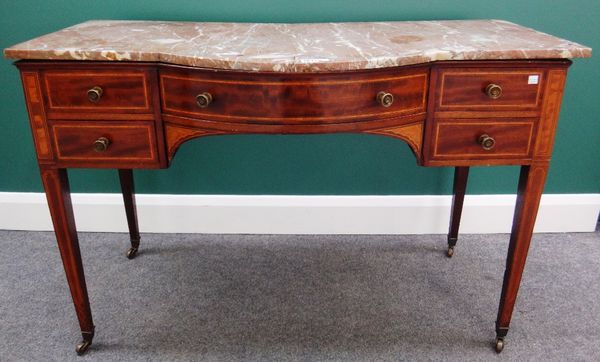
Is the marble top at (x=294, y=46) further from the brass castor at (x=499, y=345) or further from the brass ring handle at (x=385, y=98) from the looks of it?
the brass castor at (x=499, y=345)

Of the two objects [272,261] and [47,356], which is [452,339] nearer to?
[272,261]

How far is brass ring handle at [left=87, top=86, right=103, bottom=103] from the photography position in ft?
4.35

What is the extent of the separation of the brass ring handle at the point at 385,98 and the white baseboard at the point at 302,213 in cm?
88

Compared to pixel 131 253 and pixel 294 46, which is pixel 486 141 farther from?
pixel 131 253

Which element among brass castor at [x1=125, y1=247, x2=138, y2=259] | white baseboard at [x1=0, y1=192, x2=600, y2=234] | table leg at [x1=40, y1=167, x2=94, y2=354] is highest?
table leg at [x1=40, y1=167, x2=94, y2=354]

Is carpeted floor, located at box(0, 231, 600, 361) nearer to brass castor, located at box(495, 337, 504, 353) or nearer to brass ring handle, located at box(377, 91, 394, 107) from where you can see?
brass castor, located at box(495, 337, 504, 353)

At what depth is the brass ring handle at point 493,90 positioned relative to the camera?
52.6 inches

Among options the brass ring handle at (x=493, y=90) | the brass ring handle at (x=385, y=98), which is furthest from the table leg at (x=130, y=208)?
the brass ring handle at (x=493, y=90)

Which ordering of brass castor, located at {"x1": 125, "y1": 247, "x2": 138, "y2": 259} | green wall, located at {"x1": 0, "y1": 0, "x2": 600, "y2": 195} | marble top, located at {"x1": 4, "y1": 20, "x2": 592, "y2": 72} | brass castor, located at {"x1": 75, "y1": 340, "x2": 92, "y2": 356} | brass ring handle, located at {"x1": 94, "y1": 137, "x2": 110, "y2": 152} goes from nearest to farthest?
marble top, located at {"x1": 4, "y1": 20, "x2": 592, "y2": 72}, brass ring handle, located at {"x1": 94, "y1": 137, "x2": 110, "y2": 152}, brass castor, located at {"x1": 75, "y1": 340, "x2": 92, "y2": 356}, green wall, located at {"x1": 0, "y1": 0, "x2": 600, "y2": 195}, brass castor, located at {"x1": 125, "y1": 247, "x2": 138, "y2": 259}

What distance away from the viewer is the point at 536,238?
7.27 feet

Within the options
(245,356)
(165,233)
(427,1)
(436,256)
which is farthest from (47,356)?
(427,1)

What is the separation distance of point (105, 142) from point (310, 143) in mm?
895

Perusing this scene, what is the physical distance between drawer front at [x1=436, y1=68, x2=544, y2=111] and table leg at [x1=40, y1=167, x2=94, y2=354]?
3.41 ft

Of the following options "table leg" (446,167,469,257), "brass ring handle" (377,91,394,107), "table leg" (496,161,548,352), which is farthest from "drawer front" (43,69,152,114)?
"table leg" (446,167,469,257)
